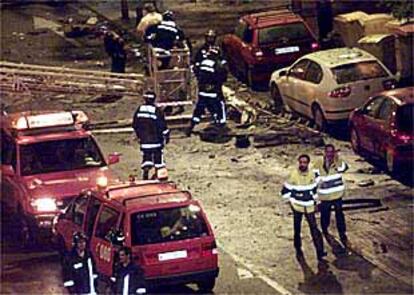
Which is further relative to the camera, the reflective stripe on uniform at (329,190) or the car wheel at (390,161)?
the car wheel at (390,161)

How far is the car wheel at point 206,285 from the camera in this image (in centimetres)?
1762

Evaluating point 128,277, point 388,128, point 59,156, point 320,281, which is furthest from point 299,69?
point 128,277

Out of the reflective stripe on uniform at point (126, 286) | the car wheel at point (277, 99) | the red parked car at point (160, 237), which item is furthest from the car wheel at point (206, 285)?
the car wheel at point (277, 99)

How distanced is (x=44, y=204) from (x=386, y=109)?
7.01 metres

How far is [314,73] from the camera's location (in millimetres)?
27406

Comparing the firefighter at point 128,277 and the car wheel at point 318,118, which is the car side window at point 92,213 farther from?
the car wheel at point 318,118

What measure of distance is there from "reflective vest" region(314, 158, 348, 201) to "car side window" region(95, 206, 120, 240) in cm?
358

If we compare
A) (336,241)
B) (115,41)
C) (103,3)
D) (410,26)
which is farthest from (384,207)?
(103,3)

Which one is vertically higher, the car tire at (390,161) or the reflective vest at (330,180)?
the reflective vest at (330,180)

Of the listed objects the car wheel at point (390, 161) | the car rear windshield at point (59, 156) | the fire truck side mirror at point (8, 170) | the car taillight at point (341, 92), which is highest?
the car rear windshield at point (59, 156)

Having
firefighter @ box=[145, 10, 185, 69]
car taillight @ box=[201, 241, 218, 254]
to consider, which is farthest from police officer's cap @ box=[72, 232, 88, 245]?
firefighter @ box=[145, 10, 185, 69]

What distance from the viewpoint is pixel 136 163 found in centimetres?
2564

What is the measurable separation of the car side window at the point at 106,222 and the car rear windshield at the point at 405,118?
7167 mm

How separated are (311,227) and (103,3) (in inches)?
1144
